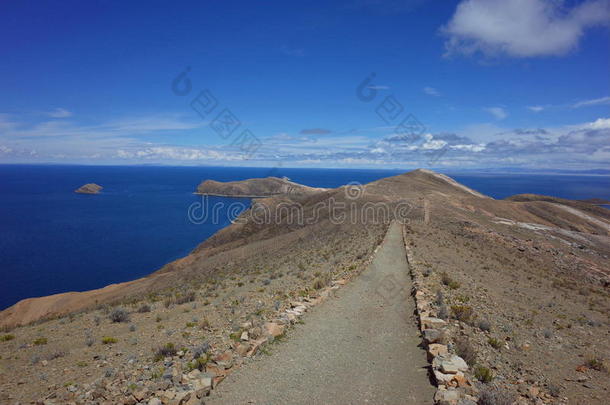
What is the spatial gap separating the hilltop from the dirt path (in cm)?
76

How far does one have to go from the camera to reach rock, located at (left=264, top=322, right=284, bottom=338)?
373 inches

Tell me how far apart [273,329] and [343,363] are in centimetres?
237

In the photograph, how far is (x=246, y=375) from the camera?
7.71 metres

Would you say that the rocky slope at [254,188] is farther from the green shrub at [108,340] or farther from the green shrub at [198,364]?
the green shrub at [198,364]

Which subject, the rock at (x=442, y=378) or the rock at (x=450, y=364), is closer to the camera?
the rock at (x=442, y=378)

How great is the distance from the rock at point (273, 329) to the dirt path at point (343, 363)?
375mm

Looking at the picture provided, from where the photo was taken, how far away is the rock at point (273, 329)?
9.48 metres

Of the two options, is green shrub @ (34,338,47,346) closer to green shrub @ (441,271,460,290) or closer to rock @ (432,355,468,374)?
rock @ (432,355,468,374)

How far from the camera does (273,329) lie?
959 cm

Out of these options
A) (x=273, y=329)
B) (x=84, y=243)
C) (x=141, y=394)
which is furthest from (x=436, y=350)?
(x=84, y=243)

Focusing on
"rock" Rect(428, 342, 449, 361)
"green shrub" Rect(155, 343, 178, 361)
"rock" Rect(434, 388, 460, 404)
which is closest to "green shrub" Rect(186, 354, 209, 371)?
"green shrub" Rect(155, 343, 178, 361)

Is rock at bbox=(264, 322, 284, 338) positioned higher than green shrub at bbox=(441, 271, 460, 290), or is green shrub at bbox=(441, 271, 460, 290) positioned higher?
rock at bbox=(264, 322, 284, 338)

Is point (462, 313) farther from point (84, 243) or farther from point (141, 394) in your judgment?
point (84, 243)

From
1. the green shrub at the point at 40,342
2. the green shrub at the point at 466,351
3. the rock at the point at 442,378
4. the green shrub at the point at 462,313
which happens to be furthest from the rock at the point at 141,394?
the green shrub at the point at 462,313
